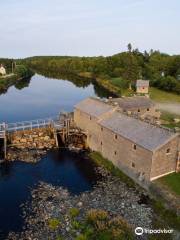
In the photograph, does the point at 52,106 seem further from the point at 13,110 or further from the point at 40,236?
the point at 40,236

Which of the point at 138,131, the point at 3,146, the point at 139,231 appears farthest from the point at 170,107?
the point at 139,231

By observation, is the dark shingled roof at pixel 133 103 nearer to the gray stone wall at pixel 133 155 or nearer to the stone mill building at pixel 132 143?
the stone mill building at pixel 132 143

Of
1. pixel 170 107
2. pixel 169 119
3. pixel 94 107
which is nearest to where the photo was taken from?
pixel 94 107

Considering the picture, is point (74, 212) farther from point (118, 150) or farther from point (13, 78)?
point (13, 78)

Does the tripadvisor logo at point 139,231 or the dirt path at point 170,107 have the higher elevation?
the dirt path at point 170,107

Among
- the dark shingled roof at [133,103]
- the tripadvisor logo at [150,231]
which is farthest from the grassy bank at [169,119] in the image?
the tripadvisor logo at [150,231]

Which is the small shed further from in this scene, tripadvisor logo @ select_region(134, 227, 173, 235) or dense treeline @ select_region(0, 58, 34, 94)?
tripadvisor logo @ select_region(134, 227, 173, 235)
